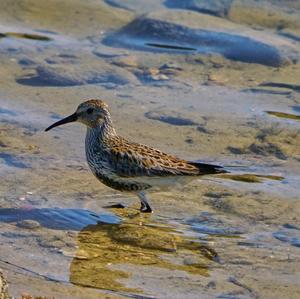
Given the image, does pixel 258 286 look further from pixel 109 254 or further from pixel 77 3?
pixel 77 3

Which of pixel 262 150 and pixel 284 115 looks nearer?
pixel 262 150

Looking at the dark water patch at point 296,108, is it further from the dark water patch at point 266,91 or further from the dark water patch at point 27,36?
the dark water patch at point 27,36

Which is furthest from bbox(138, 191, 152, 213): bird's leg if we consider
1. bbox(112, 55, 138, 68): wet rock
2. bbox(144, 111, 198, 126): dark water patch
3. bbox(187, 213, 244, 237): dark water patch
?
bbox(112, 55, 138, 68): wet rock

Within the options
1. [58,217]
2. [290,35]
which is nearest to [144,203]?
[58,217]

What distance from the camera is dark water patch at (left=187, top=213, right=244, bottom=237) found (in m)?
8.32

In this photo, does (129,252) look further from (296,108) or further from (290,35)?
(290,35)

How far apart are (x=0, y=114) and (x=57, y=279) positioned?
420 centimetres

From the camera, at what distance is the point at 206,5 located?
47.9 feet

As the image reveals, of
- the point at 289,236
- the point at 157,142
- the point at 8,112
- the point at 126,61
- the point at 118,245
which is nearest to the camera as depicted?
the point at 118,245

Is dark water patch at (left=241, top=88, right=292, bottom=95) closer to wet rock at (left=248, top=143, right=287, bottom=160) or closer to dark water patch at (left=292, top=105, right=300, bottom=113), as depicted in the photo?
dark water patch at (left=292, top=105, right=300, bottom=113)

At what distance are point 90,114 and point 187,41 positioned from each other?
4225 mm

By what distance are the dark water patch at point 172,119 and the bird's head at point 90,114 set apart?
1573 mm

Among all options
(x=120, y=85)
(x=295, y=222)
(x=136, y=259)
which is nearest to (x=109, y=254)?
(x=136, y=259)

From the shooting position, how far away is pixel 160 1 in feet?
48.8
